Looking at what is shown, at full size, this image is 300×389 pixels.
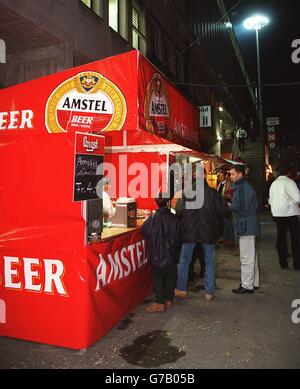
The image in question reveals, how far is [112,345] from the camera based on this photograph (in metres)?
4.29

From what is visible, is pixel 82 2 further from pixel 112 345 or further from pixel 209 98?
pixel 209 98

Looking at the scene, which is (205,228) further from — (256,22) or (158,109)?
(256,22)

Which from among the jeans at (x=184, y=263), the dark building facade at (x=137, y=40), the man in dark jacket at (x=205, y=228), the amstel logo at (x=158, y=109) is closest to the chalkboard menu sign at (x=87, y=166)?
the amstel logo at (x=158, y=109)

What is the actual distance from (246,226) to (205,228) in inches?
32.3

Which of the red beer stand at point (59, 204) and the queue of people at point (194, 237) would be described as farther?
the queue of people at point (194, 237)

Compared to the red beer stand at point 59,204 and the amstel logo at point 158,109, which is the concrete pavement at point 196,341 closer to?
the red beer stand at point 59,204

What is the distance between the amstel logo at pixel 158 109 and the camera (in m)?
4.67

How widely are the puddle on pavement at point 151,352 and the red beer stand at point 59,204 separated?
49 cm

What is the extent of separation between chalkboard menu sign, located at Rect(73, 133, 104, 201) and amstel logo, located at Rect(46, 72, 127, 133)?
0.24m

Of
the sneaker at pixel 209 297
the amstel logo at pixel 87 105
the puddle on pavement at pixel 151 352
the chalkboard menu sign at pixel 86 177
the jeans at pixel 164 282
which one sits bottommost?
the puddle on pavement at pixel 151 352

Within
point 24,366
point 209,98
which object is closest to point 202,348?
point 24,366

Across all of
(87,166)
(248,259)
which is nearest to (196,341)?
(248,259)

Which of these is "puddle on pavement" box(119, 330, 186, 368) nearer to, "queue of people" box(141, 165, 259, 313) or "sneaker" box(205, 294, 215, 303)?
"queue of people" box(141, 165, 259, 313)

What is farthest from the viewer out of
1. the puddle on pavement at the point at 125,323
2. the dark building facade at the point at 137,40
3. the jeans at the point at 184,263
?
the dark building facade at the point at 137,40
